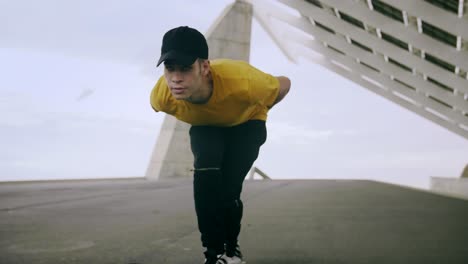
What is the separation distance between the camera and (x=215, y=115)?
256 cm

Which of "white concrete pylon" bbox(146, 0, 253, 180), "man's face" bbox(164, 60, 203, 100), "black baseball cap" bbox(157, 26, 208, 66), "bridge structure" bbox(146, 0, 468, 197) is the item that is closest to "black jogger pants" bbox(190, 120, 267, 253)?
"man's face" bbox(164, 60, 203, 100)

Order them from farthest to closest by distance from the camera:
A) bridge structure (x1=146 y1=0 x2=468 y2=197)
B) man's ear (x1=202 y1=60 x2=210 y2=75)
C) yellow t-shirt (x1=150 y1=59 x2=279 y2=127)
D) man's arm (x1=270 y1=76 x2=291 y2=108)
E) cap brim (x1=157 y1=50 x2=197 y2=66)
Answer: bridge structure (x1=146 y1=0 x2=468 y2=197), man's arm (x1=270 y1=76 x2=291 y2=108), yellow t-shirt (x1=150 y1=59 x2=279 y2=127), man's ear (x1=202 y1=60 x2=210 y2=75), cap brim (x1=157 y1=50 x2=197 y2=66)

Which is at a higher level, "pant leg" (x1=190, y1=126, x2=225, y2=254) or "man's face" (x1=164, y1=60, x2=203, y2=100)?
"man's face" (x1=164, y1=60, x2=203, y2=100)

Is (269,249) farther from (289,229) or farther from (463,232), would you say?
(463,232)

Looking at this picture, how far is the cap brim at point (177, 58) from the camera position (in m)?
2.23

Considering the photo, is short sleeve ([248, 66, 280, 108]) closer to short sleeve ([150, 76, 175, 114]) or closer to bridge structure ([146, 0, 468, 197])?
short sleeve ([150, 76, 175, 114])

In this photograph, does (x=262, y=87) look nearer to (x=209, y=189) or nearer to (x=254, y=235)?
(x=209, y=189)

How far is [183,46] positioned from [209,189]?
73cm

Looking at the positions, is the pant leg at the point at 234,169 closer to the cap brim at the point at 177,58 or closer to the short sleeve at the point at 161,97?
the short sleeve at the point at 161,97

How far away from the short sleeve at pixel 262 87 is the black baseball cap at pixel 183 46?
33 cm

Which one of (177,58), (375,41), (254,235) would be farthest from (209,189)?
(375,41)

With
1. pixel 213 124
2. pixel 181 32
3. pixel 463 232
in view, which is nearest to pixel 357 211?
pixel 463 232

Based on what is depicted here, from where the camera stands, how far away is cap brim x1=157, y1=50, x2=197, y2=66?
2232mm

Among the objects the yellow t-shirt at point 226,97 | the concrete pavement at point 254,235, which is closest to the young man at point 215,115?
the yellow t-shirt at point 226,97
